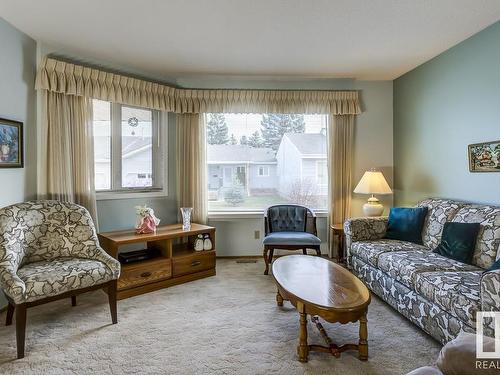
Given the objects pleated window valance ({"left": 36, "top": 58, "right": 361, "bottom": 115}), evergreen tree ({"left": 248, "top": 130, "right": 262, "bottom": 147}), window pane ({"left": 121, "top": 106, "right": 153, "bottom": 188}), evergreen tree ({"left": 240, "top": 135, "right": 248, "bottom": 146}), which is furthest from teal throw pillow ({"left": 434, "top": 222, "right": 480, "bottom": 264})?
window pane ({"left": 121, "top": 106, "right": 153, "bottom": 188})

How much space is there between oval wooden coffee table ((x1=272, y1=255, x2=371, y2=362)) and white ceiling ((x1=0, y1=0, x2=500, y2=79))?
2072mm

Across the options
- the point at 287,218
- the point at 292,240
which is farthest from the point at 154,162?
the point at 292,240

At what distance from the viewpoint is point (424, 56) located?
357 centimetres

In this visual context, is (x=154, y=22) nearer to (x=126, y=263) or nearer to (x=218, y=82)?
(x=218, y=82)

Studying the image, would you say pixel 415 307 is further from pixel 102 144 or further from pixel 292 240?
pixel 102 144

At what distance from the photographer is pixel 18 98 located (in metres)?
2.91

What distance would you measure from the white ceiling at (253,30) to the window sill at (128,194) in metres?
1.52

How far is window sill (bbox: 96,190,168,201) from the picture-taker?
12.0ft

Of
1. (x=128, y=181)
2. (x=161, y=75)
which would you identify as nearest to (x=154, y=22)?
(x=161, y=75)

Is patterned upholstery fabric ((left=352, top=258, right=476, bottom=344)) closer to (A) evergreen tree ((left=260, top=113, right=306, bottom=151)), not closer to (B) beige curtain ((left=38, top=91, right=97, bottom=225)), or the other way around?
(A) evergreen tree ((left=260, top=113, right=306, bottom=151))

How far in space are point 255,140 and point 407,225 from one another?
2.25 meters

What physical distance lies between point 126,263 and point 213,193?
1.63 metres

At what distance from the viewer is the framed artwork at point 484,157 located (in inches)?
112

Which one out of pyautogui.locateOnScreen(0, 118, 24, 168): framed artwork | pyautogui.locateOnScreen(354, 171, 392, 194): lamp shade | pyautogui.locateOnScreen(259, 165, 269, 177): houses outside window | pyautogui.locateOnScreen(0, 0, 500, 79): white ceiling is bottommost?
pyautogui.locateOnScreen(354, 171, 392, 194): lamp shade
